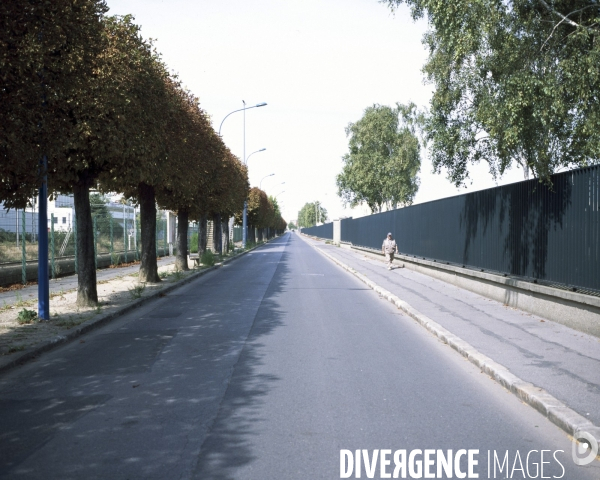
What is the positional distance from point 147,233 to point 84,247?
5.63m

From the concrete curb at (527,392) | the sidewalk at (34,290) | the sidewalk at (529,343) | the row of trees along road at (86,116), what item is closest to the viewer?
the concrete curb at (527,392)

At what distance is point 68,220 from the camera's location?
22.6m

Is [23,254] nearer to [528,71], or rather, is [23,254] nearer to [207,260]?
[207,260]

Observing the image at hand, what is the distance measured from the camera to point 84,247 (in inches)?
491

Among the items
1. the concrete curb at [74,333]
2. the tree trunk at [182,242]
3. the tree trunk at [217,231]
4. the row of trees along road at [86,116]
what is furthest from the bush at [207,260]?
the concrete curb at [74,333]

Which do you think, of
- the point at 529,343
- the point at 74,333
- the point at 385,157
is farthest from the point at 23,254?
the point at 385,157

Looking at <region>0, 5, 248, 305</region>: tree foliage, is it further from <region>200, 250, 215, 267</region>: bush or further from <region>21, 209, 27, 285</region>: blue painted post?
<region>200, 250, 215, 267</region>: bush

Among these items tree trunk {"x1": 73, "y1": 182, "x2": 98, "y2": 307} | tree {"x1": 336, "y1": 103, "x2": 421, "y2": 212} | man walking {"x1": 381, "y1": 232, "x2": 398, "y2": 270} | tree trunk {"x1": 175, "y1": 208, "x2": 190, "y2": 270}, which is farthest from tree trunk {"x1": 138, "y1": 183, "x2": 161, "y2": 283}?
tree {"x1": 336, "y1": 103, "x2": 421, "y2": 212}

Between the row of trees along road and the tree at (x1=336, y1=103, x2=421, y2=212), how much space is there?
38.4 metres

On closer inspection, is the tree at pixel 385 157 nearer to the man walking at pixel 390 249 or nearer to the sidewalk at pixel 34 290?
the man walking at pixel 390 249

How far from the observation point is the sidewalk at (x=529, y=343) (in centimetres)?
608

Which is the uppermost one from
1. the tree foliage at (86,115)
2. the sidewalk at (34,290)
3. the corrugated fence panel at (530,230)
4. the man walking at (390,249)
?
the tree foliage at (86,115)

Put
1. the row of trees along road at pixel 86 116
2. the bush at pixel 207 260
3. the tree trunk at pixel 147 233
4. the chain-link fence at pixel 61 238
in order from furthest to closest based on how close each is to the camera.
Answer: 1. the bush at pixel 207 260
2. the tree trunk at pixel 147 233
3. the chain-link fence at pixel 61 238
4. the row of trees along road at pixel 86 116

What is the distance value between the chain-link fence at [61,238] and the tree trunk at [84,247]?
95cm
